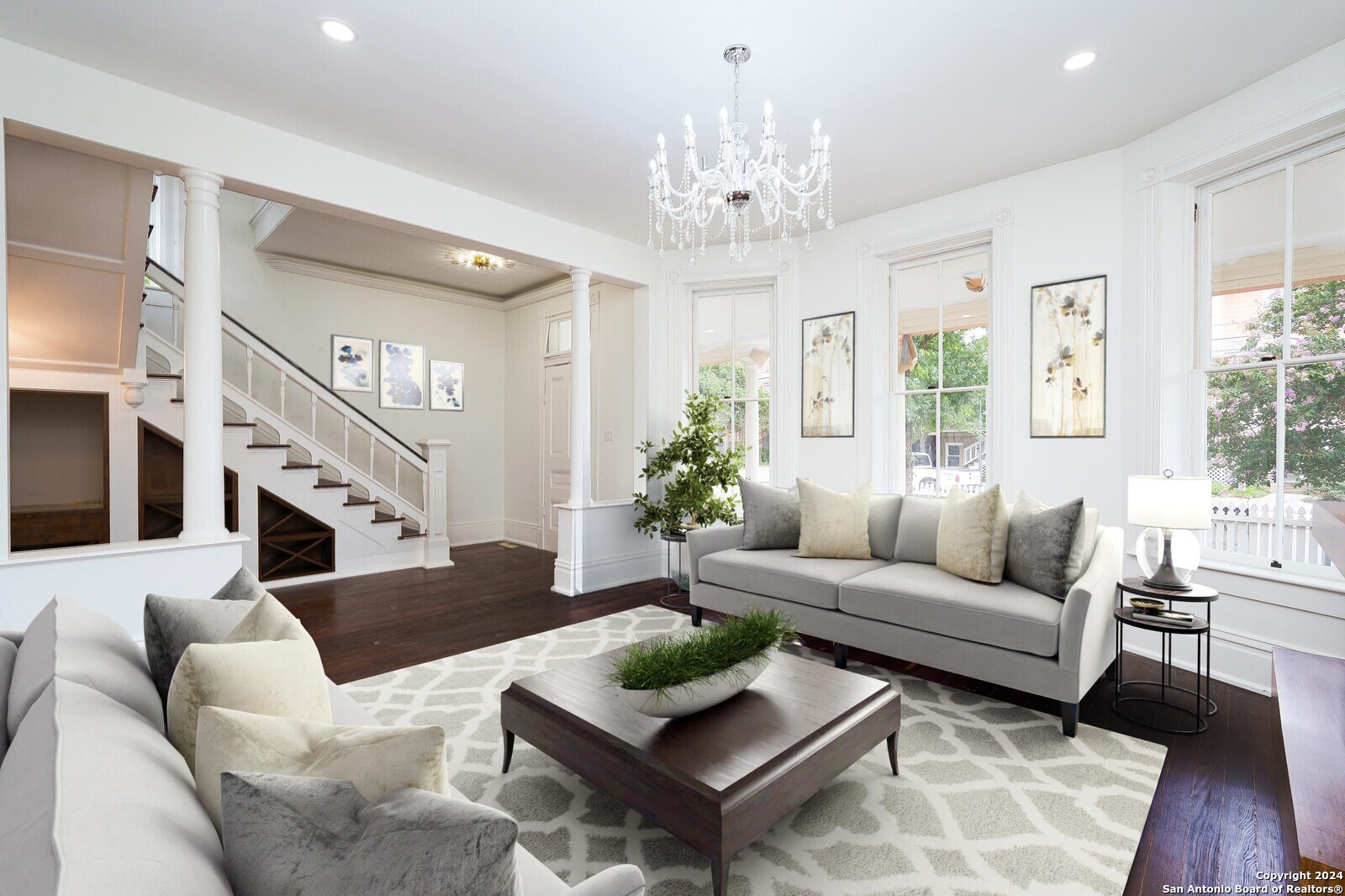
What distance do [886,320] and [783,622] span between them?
10.4 ft

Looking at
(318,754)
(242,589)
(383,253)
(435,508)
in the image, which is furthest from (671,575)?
Answer: (318,754)

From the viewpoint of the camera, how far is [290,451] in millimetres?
5672

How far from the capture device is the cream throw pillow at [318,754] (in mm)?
829

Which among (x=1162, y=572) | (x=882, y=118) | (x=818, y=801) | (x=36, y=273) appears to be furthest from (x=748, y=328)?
(x=36, y=273)

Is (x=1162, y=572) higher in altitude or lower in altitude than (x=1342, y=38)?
lower

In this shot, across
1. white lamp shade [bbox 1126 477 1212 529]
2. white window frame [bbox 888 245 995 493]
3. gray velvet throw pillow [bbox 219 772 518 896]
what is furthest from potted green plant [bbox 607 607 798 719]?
white window frame [bbox 888 245 995 493]

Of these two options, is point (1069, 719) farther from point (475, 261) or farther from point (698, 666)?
point (475, 261)

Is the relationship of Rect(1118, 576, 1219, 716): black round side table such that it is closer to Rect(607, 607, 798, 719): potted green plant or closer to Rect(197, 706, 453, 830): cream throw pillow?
Rect(607, 607, 798, 719): potted green plant

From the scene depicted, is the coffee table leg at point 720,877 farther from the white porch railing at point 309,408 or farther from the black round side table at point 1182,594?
the white porch railing at point 309,408

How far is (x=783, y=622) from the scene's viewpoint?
2.09 meters

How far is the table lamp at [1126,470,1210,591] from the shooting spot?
8.53 ft

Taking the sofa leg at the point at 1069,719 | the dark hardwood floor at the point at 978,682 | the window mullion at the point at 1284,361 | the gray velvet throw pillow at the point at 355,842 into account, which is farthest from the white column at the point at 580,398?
the gray velvet throw pillow at the point at 355,842

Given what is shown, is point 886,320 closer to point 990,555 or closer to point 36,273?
point 990,555

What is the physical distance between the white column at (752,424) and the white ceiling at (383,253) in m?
2.24
